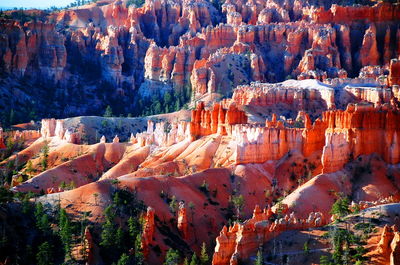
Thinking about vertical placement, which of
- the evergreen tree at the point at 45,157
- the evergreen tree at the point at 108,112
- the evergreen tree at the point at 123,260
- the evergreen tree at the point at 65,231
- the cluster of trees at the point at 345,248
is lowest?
the evergreen tree at the point at 108,112

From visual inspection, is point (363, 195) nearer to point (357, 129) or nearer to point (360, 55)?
point (357, 129)

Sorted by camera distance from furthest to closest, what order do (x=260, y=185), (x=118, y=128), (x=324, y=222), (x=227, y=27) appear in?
(x=227, y=27)
(x=118, y=128)
(x=260, y=185)
(x=324, y=222)

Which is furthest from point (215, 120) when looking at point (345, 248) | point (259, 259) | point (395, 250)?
point (395, 250)

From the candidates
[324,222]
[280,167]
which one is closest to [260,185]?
[280,167]

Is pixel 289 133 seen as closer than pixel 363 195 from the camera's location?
No

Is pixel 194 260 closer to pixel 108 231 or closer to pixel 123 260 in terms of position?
pixel 123 260

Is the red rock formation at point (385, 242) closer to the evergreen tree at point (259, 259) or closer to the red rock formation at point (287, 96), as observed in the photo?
the evergreen tree at point (259, 259)

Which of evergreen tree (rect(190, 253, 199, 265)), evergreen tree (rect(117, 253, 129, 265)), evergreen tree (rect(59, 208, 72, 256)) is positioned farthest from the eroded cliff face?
evergreen tree (rect(117, 253, 129, 265))

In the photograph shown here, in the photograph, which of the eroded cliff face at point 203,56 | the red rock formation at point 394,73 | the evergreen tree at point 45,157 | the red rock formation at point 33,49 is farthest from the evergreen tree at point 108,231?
the red rock formation at point 33,49
